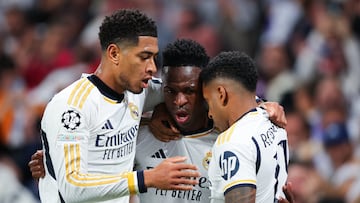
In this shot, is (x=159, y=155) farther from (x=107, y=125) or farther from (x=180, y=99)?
(x=107, y=125)

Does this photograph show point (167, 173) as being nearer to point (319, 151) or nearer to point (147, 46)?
point (147, 46)

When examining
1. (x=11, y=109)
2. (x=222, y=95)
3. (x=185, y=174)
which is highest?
(x=222, y=95)

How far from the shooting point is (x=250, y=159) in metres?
5.81

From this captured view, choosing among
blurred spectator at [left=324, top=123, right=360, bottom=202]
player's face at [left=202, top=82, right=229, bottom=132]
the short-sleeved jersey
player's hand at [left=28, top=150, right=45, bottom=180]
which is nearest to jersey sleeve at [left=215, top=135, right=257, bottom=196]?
the short-sleeved jersey

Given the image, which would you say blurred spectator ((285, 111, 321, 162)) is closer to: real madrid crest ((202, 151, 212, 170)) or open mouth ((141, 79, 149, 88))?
real madrid crest ((202, 151, 212, 170))

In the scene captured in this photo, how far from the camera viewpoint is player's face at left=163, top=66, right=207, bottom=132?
256 inches

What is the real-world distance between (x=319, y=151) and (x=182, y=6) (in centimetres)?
348

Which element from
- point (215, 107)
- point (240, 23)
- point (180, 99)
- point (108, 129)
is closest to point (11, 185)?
point (240, 23)

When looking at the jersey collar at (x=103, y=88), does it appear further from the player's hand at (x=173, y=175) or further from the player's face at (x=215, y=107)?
the player's hand at (x=173, y=175)

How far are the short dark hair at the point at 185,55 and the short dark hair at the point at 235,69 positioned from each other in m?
0.36

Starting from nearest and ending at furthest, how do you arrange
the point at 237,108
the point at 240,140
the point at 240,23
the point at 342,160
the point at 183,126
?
the point at 240,140
the point at 237,108
the point at 183,126
the point at 342,160
the point at 240,23

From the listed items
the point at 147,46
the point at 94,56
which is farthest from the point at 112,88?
the point at 94,56

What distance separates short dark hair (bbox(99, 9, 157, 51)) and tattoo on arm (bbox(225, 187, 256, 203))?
108 cm

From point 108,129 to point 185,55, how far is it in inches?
28.9
